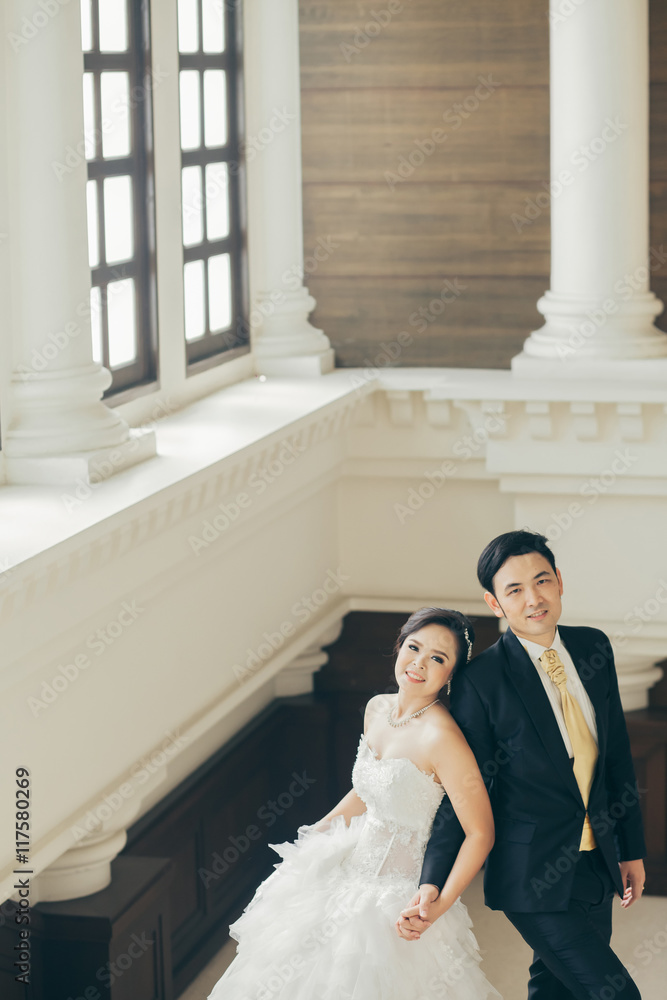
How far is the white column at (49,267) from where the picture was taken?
3.62 meters

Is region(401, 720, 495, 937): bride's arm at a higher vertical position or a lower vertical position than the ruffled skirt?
higher

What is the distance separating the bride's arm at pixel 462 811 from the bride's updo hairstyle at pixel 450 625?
0.17 m

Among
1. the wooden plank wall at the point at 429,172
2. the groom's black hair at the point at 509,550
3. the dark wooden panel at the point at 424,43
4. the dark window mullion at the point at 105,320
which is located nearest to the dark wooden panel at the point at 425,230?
the wooden plank wall at the point at 429,172

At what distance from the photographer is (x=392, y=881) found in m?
3.14

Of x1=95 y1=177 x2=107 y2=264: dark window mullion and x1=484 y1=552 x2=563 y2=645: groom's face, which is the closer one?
x1=484 y1=552 x2=563 y2=645: groom's face

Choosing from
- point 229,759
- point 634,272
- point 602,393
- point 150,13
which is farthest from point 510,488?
point 150,13

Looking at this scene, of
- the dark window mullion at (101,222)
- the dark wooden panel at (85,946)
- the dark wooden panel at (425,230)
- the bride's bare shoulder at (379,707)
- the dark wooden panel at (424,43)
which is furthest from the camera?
the dark wooden panel at (425,230)

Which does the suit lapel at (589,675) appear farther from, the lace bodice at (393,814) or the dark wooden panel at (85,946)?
the dark wooden panel at (85,946)

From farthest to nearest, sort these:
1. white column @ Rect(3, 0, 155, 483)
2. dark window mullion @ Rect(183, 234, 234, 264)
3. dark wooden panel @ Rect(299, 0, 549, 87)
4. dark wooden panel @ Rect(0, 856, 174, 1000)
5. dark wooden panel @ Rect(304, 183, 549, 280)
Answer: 1. dark wooden panel @ Rect(304, 183, 549, 280)
2. dark wooden panel @ Rect(299, 0, 549, 87)
3. dark window mullion @ Rect(183, 234, 234, 264)
4. dark wooden panel @ Rect(0, 856, 174, 1000)
5. white column @ Rect(3, 0, 155, 483)

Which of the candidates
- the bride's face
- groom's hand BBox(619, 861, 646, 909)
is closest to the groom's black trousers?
groom's hand BBox(619, 861, 646, 909)

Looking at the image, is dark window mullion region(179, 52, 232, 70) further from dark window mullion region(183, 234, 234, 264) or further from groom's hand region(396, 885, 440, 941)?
groom's hand region(396, 885, 440, 941)

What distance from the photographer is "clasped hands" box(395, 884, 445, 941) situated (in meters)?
2.97

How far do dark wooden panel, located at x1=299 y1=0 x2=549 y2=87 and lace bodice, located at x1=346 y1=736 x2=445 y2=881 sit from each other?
331 cm

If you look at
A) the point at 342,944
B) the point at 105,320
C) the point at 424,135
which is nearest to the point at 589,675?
the point at 342,944
